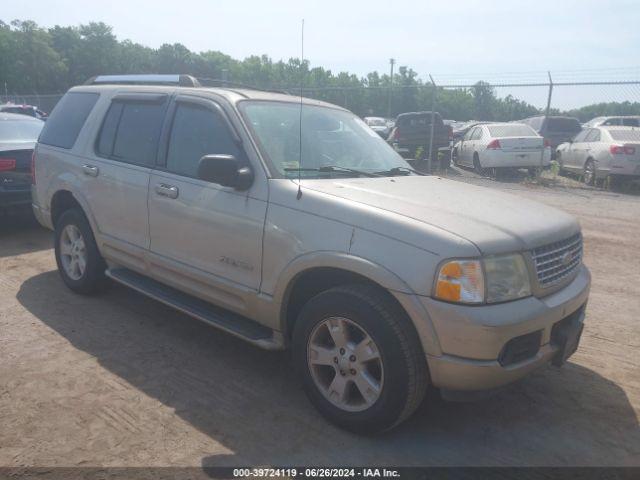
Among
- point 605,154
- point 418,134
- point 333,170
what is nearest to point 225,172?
point 333,170

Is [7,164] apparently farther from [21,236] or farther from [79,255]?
[79,255]

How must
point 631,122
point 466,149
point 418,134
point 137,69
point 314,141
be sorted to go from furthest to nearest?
point 137,69
point 631,122
point 418,134
point 466,149
point 314,141

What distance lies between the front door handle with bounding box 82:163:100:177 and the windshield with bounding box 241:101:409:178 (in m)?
1.66

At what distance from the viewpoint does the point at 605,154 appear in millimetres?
13266

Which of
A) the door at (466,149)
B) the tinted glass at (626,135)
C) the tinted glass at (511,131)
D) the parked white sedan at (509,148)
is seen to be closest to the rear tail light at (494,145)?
the parked white sedan at (509,148)

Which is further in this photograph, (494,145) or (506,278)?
(494,145)

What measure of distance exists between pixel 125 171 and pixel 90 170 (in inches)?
21.6

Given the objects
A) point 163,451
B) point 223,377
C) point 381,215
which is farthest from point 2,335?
point 381,215

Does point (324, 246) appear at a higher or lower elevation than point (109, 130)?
lower

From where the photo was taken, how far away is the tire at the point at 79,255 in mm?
5051

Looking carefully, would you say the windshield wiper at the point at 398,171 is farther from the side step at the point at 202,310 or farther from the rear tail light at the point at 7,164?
the rear tail light at the point at 7,164

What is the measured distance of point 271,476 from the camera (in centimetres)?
281

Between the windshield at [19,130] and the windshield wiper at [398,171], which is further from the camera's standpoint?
the windshield at [19,130]

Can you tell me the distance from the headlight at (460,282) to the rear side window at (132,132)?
2.62 meters
